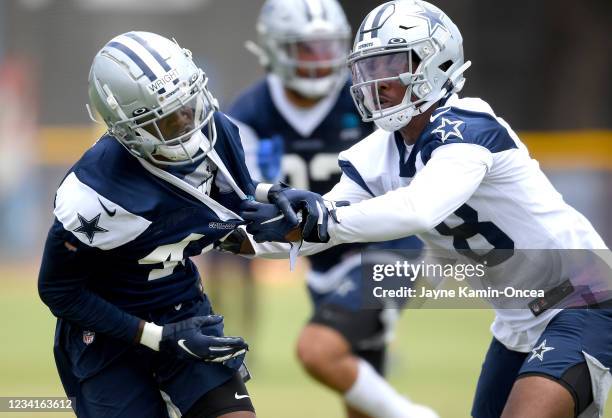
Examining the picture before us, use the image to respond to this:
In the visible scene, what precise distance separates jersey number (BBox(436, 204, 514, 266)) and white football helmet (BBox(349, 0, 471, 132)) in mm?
380

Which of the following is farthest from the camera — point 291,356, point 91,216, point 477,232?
point 291,356

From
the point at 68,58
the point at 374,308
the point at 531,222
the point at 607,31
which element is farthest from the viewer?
the point at 68,58

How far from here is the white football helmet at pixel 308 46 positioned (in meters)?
6.50

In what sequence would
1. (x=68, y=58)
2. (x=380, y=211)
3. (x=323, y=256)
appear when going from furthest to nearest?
(x=68, y=58)
(x=323, y=256)
(x=380, y=211)

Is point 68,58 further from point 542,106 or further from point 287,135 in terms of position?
point 287,135

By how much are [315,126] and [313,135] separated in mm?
51

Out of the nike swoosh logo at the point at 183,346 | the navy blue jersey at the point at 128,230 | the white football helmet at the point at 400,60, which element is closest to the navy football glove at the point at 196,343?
the nike swoosh logo at the point at 183,346

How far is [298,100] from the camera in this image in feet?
21.5

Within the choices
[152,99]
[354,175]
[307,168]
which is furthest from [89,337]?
[307,168]

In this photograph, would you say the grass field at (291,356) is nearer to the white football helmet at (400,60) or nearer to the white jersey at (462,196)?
the white jersey at (462,196)

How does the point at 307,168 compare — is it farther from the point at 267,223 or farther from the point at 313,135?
the point at 267,223

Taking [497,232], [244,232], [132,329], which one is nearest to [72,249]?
[132,329]

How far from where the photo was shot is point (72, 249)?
3783 mm

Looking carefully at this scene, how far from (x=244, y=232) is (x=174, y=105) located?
0.56m
